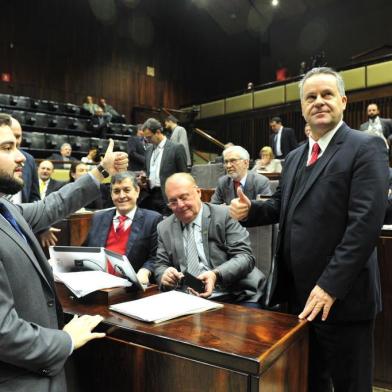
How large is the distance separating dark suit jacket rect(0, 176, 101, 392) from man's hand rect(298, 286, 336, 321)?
2.19 ft

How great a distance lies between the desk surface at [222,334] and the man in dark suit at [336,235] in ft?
0.44

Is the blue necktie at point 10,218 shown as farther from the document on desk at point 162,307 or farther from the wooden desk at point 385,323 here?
the wooden desk at point 385,323

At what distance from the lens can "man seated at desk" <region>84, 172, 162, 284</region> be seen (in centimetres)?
224

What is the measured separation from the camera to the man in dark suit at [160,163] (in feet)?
12.8

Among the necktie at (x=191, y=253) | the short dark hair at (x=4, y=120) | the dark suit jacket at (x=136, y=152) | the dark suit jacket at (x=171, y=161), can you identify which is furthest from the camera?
the dark suit jacket at (x=136, y=152)

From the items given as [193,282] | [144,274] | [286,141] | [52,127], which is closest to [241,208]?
[193,282]

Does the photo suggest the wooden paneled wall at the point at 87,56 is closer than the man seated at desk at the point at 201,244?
No

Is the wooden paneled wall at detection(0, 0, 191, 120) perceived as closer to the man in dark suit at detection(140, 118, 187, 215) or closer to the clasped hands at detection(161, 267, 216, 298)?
the man in dark suit at detection(140, 118, 187, 215)

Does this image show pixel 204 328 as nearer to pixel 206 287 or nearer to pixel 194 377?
pixel 194 377

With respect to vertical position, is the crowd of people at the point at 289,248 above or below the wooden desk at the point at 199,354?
above

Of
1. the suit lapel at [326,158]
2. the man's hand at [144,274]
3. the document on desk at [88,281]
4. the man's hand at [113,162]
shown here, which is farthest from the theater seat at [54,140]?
the suit lapel at [326,158]

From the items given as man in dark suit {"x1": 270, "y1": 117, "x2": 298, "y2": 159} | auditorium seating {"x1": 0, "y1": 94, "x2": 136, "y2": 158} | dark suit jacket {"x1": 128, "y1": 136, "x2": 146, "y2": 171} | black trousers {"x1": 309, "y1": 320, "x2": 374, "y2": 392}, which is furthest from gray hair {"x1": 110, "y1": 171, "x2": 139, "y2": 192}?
man in dark suit {"x1": 270, "y1": 117, "x2": 298, "y2": 159}

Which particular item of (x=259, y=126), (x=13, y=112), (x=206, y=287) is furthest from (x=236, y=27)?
(x=206, y=287)

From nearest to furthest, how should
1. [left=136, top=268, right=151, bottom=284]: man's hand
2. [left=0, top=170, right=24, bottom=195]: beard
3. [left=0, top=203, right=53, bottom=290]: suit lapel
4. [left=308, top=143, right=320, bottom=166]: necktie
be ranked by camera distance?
[left=0, top=203, right=53, bottom=290]: suit lapel
[left=0, top=170, right=24, bottom=195]: beard
[left=308, top=143, right=320, bottom=166]: necktie
[left=136, top=268, right=151, bottom=284]: man's hand
